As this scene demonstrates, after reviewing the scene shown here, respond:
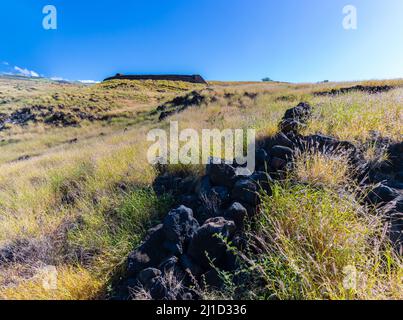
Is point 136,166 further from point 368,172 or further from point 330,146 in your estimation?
point 368,172

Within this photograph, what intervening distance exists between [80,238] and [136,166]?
194 cm

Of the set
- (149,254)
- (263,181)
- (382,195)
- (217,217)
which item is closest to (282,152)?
(263,181)

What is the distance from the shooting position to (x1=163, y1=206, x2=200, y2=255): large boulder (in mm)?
2549

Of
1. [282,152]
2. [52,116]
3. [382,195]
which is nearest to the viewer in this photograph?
[382,195]

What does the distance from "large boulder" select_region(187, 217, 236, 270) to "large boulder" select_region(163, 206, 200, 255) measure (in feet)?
0.49

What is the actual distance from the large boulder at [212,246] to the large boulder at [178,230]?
149 millimetres

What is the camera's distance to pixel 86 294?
2414 mm

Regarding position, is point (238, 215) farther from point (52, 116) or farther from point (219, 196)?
point (52, 116)

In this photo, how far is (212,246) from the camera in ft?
7.79

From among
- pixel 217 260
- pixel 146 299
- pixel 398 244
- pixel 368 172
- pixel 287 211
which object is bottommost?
pixel 146 299

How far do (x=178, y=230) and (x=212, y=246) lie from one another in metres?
0.43

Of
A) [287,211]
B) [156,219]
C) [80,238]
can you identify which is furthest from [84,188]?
[287,211]

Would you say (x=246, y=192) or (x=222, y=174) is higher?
(x=222, y=174)

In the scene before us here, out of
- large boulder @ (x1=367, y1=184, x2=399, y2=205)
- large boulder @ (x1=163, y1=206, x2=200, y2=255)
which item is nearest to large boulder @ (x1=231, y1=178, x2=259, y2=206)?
large boulder @ (x1=163, y1=206, x2=200, y2=255)
